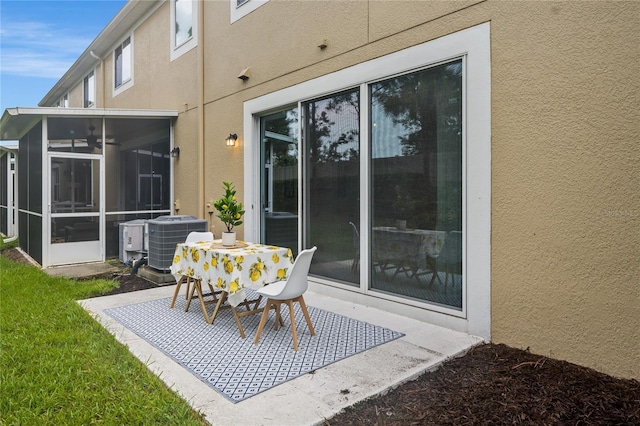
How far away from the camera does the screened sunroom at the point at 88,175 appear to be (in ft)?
24.5

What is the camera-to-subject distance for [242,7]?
670 cm

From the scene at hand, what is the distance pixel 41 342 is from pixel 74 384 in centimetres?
110

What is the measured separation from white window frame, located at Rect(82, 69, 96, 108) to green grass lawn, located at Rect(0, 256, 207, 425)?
10.8 meters

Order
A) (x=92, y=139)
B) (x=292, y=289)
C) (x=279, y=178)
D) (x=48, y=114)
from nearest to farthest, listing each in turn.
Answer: (x=292, y=289)
(x=279, y=178)
(x=48, y=114)
(x=92, y=139)

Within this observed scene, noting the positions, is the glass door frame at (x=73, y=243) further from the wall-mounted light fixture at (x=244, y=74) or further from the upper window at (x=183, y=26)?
the wall-mounted light fixture at (x=244, y=74)

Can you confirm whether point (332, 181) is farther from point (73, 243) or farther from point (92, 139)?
point (73, 243)

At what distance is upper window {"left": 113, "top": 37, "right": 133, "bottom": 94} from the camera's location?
10798mm

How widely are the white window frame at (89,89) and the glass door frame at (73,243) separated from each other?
22.1ft

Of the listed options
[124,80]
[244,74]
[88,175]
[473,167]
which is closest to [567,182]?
[473,167]

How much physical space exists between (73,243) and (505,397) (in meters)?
7.89

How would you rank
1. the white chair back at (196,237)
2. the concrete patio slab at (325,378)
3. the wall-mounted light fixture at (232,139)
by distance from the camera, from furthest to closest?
the wall-mounted light fixture at (232,139), the white chair back at (196,237), the concrete patio slab at (325,378)

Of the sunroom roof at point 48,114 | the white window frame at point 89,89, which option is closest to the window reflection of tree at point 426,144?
the sunroom roof at point 48,114

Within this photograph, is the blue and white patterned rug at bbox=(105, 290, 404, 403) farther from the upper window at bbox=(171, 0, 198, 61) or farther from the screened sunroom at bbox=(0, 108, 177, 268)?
the upper window at bbox=(171, 0, 198, 61)

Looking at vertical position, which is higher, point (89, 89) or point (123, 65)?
point (89, 89)
